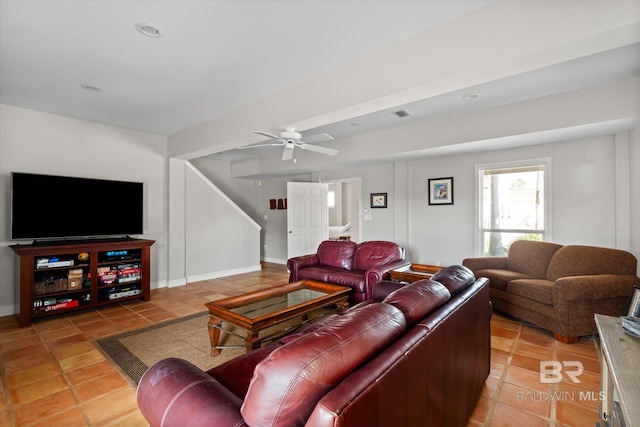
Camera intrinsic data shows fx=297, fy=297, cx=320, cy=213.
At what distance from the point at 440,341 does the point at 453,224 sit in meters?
4.22

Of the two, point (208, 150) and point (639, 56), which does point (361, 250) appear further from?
point (639, 56)

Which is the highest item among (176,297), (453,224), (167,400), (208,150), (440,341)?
(208,150)

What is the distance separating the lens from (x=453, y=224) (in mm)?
5152

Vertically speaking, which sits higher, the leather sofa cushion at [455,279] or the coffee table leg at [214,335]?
the leather sofa cushion at [455,279]

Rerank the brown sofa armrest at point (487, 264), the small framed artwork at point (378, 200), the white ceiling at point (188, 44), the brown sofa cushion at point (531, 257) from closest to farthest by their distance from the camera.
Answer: the white ceiling at point (188, 44) < the brown sofa cushion at point (531, 257) < the brown sofa armrest at point (487, 264) < the small framed artwork at point (378, 200)

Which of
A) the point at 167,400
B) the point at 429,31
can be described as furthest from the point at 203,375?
the point at 429,31

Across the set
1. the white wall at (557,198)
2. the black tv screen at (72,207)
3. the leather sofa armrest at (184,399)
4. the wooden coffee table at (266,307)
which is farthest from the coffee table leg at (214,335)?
the white wall at (557,198)

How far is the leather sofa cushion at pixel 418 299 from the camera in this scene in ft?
4.59

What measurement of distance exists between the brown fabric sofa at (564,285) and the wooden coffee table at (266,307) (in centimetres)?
193

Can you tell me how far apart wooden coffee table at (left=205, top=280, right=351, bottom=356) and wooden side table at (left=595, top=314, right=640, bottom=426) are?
202 centimetres

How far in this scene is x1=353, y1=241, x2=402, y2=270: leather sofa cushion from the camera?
417 centimetres

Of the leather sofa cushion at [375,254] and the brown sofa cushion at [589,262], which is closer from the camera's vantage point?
the brown sofa cushion at [589,262]

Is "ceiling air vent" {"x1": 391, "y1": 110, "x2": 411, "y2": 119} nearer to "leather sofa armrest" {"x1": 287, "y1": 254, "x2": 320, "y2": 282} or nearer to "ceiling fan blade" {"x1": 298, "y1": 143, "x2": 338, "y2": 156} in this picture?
"ceiling fan blade" {"x1": 298, "y1": 143, "x2": 338, "y2": 156}
